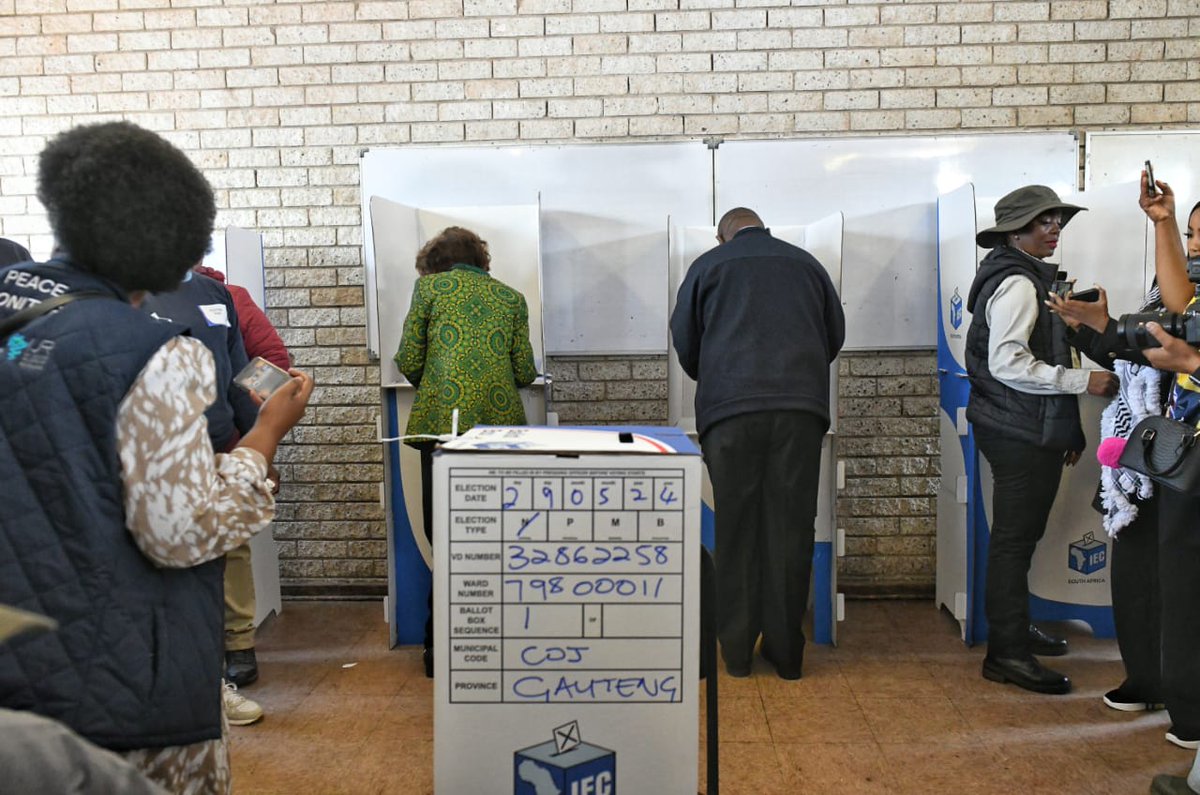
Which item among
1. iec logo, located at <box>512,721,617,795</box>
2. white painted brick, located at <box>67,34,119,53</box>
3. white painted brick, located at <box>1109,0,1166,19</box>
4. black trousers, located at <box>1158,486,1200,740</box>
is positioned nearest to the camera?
iec logo, located at <box>512,721,617,795</box>

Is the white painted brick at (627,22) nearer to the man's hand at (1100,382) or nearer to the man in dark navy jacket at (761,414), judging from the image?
the man in dark navy jacket at (761,414)

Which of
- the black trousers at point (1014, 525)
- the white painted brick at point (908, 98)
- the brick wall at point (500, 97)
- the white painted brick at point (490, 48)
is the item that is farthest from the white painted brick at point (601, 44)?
the black trousers at point (1014, 525)

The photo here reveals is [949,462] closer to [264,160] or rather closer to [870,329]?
[870,329]

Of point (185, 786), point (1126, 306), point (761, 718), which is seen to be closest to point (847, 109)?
point (1126, 306)

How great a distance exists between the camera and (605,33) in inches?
145

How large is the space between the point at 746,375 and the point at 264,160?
228cm

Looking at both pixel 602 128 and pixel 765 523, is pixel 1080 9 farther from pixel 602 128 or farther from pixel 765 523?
pixel 765 523

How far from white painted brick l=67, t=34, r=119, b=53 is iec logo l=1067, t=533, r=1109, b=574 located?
427 centimetres

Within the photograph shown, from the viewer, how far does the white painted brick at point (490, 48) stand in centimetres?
371

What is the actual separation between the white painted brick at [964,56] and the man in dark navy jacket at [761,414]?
129 cm

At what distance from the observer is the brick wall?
12.0ft

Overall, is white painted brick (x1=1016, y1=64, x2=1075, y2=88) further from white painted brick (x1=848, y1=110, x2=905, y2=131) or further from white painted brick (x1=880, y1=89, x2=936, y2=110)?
white painted brick (x1=848, y1=110, x2=905, y2=131)

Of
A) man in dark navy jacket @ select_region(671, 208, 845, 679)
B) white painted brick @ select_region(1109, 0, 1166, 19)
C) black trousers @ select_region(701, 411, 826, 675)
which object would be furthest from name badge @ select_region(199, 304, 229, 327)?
white painted brick @ select_region(1109, 0, 1166, 19)

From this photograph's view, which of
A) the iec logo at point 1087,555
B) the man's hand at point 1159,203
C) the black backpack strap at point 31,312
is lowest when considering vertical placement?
the iec logo at point 1087,555
